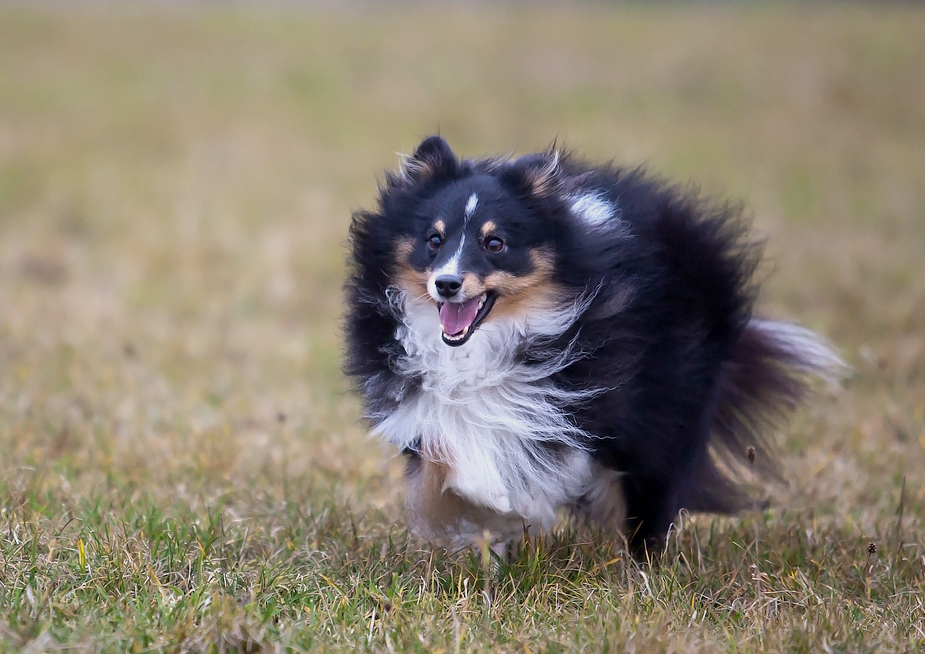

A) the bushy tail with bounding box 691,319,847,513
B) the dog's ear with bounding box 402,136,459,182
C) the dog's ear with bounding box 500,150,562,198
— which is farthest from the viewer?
the bushy tail with bounding box 691,319,847,513

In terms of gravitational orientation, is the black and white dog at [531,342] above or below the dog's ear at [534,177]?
below

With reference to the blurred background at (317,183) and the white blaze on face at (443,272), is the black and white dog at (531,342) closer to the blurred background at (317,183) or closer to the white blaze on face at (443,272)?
the white blaze on face at (443,272)

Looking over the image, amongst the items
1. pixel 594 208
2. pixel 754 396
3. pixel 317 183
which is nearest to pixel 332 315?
pixel 317 183

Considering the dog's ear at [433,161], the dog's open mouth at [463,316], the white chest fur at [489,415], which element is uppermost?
the dog's ear at [433,161]

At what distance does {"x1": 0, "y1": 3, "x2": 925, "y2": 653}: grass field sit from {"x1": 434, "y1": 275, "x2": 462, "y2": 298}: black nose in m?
1.06

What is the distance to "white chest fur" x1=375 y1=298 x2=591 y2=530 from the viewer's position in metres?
3.81

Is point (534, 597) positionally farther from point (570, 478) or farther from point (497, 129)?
point (497, 129)

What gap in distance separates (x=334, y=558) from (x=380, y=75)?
1617 centimetres

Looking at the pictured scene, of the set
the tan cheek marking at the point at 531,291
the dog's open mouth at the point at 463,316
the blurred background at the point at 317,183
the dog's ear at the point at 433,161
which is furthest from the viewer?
the blurred background at the point at 317,183

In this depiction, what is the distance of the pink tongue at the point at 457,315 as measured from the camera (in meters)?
3.71

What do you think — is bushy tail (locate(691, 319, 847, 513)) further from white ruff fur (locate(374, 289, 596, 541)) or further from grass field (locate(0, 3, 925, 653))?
white ruff fur (locate(374, 289, 596, 541))

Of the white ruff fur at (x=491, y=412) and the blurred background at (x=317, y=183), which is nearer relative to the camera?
the white ruff fur at (x=491, y=412)

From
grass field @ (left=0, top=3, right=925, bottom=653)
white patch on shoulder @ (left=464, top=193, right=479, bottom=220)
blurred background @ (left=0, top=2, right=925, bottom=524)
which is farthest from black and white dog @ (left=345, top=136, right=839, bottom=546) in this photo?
blurred background @ (left=0, top=2, right=925, bottom=524)

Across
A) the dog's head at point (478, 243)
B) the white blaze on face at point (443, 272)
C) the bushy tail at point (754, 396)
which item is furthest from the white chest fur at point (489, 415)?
the bushy tail at point (754, 396)
